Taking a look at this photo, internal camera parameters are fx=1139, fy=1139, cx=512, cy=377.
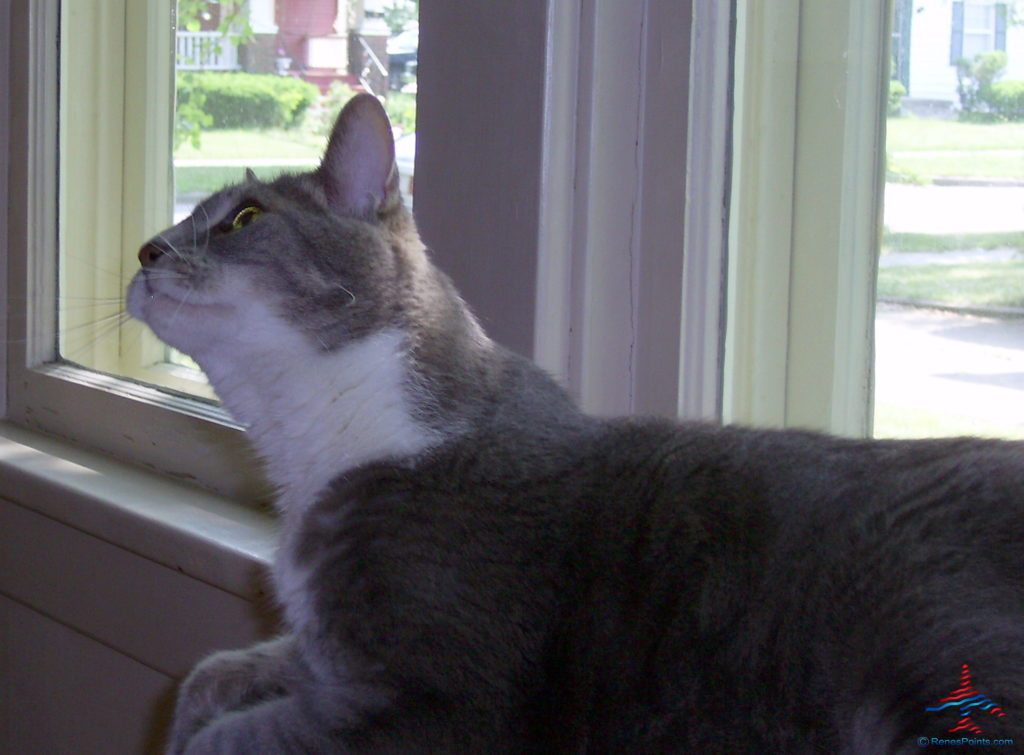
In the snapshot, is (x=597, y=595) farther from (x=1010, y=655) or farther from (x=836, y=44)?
(x=836, y=44)

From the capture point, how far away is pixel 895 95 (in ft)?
2.69

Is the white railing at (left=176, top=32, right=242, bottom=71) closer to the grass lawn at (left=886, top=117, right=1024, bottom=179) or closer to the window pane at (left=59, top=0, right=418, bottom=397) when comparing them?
the window pane at (left=59, top=0, right=418, bottom=397)

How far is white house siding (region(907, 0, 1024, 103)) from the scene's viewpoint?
30.9 inches

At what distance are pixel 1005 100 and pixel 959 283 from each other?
0.41 ft

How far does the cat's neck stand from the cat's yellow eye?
0.39ft

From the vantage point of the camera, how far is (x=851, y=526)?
60 centimetres

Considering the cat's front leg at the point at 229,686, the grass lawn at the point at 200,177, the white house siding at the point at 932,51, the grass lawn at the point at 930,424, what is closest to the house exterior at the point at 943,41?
the white house siding at the point at 932,51

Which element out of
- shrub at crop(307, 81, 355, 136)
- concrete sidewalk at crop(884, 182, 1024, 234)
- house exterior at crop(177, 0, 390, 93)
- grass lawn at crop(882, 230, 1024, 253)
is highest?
house exterior at crop(177, 0, 390, 93)

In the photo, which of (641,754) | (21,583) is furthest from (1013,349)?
(21,583)

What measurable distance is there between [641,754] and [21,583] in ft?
3.22

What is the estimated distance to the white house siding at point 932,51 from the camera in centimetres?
79

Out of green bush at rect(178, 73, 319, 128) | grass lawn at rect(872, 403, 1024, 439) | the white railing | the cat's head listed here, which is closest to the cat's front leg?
the cat's head

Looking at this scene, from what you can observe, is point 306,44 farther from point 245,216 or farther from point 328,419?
point 328,419

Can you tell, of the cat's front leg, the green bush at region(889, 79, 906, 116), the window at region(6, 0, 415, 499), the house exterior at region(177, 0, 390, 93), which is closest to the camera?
the cat's front leg
